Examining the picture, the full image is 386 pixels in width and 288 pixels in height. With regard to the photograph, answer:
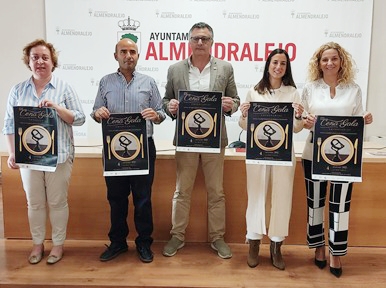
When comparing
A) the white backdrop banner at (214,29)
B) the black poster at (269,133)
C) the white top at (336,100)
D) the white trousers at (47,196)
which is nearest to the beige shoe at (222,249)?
the black poster at (269,133)

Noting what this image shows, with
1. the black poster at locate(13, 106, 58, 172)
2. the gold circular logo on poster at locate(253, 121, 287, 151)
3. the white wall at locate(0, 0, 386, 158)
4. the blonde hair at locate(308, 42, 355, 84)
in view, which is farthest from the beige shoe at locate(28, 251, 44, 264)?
the white wall at locate(0, 0, 386, 158)

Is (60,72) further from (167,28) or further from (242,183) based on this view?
(242,183)

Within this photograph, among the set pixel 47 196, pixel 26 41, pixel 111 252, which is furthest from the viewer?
Answer: pixel 26 41

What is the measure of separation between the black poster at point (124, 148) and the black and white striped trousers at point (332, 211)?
98cm

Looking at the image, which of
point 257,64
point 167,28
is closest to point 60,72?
point 167,28

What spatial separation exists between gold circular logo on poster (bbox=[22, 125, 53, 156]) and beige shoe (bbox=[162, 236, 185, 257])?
985mm

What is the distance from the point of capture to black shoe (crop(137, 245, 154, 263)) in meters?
2.41

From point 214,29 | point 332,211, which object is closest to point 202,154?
point 332,211

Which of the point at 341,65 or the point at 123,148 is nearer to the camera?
the point at 341,65

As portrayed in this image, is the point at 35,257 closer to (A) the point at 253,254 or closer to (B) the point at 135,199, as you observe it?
(B) the point at 135,199

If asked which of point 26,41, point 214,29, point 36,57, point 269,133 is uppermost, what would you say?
point 214,29

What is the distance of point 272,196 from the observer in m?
2.26

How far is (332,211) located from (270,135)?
562 millimetres

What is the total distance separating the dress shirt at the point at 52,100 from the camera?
2.23 m
